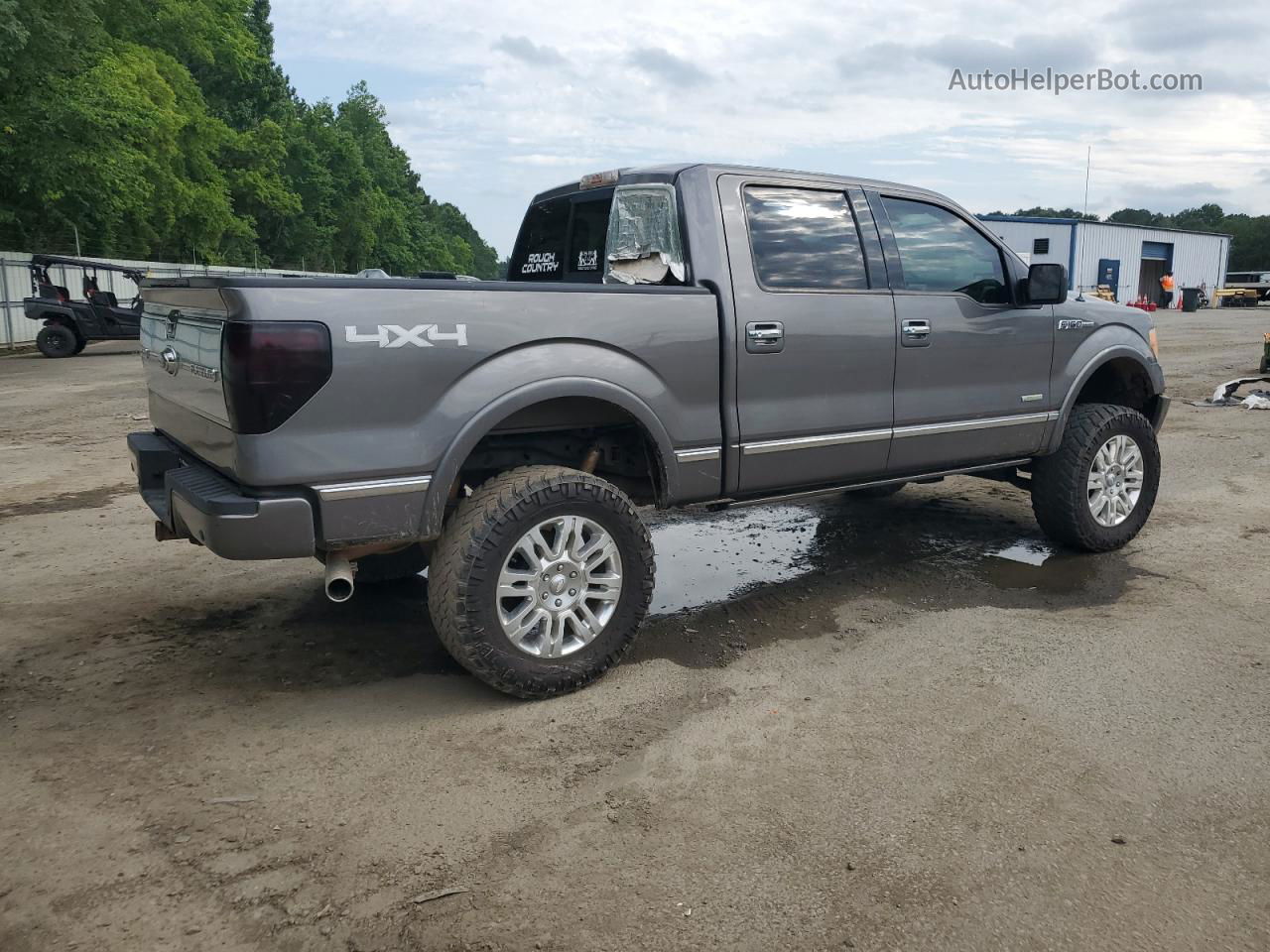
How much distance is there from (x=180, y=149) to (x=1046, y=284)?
4386cm

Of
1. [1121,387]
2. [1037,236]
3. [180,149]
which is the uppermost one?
[180,149]

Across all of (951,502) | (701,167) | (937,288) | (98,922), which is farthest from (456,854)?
(951,502)

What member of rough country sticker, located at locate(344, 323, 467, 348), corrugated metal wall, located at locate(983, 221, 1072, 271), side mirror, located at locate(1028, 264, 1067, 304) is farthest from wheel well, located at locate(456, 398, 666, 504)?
corrugated metal wall, located at locate(983, 221, 1072, 271)

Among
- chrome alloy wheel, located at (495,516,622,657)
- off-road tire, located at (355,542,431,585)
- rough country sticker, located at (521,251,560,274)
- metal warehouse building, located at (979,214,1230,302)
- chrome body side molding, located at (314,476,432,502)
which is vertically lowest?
off-road tire, located at (355,542,431,585)

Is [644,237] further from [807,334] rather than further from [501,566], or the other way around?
[501,566]

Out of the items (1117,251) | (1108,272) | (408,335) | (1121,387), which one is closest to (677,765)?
(408,335)

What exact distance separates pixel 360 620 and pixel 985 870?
2919mm

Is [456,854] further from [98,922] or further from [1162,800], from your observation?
[1162,800]

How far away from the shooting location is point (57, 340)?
20.1 metres

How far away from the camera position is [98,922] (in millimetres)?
2439

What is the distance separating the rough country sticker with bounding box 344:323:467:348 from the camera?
330 centimetres

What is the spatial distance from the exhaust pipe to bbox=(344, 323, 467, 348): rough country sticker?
0.77 meters

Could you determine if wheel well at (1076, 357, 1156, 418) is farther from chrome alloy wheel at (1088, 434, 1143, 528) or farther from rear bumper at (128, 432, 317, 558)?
rear bumper at (128, 432, 317, 558)

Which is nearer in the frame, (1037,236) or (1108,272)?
(1037,236)
